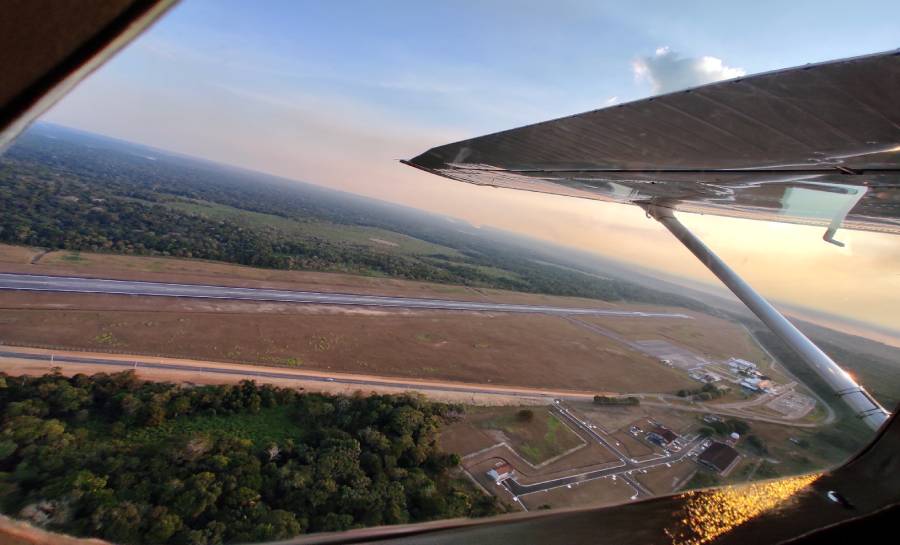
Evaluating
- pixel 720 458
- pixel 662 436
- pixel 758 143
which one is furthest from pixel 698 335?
pixel 758 143

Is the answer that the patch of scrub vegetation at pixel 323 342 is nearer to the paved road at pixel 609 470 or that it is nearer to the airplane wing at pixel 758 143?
the paved road at pixel 609 470

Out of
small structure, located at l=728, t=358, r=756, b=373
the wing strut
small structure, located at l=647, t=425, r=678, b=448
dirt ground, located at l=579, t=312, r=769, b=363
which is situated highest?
the wing strut

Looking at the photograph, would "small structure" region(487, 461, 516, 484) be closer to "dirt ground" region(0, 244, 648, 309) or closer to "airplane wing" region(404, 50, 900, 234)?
"airplane wing" region(404, 50, 900, 234)

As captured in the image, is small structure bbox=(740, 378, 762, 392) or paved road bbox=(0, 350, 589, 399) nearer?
paved road bbox=(0, 350, 589, 399)

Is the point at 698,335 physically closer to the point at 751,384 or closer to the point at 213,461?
the point at 751,384

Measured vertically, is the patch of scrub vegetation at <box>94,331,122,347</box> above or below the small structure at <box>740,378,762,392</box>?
above

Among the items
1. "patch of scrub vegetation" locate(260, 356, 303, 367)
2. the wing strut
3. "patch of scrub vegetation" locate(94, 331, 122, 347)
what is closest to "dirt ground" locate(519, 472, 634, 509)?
the wing strut
